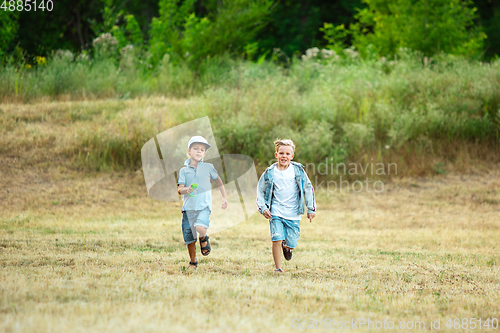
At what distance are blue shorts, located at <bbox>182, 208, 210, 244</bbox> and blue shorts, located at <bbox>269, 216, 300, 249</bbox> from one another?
87 cm

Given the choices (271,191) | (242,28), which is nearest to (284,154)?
(271,191)

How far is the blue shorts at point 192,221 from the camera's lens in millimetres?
6242

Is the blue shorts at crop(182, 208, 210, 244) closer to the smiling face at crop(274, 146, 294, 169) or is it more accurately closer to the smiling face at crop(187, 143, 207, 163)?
the smiling face at crop(187, 143, 207, 163)

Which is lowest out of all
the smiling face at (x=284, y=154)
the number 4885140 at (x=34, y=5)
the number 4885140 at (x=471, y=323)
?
the number 4885140 at (x=471, y=323)

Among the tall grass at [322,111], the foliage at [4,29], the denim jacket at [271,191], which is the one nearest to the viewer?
the denim jacket at [271,191]

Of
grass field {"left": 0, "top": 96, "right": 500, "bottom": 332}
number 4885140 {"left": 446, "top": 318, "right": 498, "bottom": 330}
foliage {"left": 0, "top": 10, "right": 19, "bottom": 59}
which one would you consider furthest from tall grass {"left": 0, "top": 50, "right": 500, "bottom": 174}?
number 4885140 {"left": 446, "top": 318, "right": 498, "bottom": 330}

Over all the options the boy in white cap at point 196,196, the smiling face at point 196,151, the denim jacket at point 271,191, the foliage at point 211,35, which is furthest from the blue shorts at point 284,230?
the foliage at point 211,35

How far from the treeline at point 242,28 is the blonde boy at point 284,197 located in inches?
685

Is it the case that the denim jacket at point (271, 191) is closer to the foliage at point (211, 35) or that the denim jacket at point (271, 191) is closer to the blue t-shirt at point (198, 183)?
the blue t-shirt at point (198, 183)

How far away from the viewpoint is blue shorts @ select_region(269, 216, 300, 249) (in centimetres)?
619

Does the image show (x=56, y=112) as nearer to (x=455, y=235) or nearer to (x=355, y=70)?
(x=355, y=70)

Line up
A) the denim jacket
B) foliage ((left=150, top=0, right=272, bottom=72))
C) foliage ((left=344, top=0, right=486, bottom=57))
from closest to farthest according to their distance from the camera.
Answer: the denim jacket → foliage ((left=344, top=0, right=486, bottom=57)) → foliage ((left=150, top=0, right=272, bottom=72))

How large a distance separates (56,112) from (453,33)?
17512 mm

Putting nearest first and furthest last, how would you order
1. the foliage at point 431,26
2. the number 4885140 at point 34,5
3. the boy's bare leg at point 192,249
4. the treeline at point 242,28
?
the boy's bare leg at point 192,249 → the foliage at point 431,26 → the treeline at point 242,28 → the number 4885140 at point 34,5
